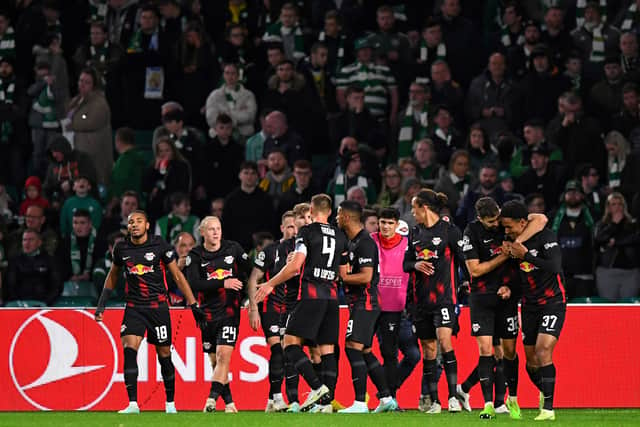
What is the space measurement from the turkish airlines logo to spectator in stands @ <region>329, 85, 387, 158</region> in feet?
20.7

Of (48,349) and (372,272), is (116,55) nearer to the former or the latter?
(48,349)

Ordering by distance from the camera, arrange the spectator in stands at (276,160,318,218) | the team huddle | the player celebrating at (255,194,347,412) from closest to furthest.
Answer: the team huddle, the player celebrating at (255,194,347,412), the spectator in stands at (276,160,318,218)

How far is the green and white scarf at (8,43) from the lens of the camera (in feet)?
83.7

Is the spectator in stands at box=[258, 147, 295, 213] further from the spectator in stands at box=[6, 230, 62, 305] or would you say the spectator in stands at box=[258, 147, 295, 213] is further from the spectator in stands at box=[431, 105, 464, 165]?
the spectator in stands at box=[6, 230, 62, 305]

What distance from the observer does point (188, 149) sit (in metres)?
23.2

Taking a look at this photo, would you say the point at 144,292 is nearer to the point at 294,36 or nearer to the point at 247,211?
the point at 247,211

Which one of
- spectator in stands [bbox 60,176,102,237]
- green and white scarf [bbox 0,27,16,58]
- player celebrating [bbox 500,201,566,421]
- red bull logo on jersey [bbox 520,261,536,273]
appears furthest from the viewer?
green and white scarf [bbox 0,27,16,58]

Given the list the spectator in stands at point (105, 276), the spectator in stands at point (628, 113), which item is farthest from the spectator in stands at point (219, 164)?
the spectator in stands at point (628, 113)

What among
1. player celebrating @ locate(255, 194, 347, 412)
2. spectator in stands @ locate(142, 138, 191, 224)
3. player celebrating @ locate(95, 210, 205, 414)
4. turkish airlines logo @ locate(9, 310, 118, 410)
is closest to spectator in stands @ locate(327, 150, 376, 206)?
spectator in stands @ locate(142, 138, 191, 224)

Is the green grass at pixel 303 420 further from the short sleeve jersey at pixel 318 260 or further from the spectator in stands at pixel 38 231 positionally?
the spectator in stands at pixel 38 231

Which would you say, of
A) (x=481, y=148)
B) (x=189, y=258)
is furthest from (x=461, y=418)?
(x=481, y=148)

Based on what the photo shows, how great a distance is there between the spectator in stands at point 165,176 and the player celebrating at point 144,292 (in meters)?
5.58

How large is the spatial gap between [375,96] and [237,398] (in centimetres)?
712

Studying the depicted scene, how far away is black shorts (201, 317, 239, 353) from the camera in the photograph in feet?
55.4
